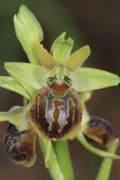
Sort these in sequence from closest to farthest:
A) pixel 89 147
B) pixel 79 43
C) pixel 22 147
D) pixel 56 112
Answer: pixel 56 112
pixel 22 147
pixel 89 147
pixel 79 43

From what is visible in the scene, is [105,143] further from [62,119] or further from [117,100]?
[117,100]

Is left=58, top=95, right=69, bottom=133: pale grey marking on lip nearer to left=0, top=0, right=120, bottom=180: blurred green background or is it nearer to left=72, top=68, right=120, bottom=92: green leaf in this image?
left=72, top=68, right=120, bottom=92: green leaf

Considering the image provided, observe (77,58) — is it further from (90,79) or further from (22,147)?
(22,147)

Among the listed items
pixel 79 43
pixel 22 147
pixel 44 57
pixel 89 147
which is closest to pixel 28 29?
pixel 44 57

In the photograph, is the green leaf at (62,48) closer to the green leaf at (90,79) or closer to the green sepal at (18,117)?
the green leaf at (90,79)

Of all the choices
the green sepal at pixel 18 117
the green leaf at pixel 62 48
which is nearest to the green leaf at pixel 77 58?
the green leaf at pixel 62 48

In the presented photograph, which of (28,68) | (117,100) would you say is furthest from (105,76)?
(117,100)
